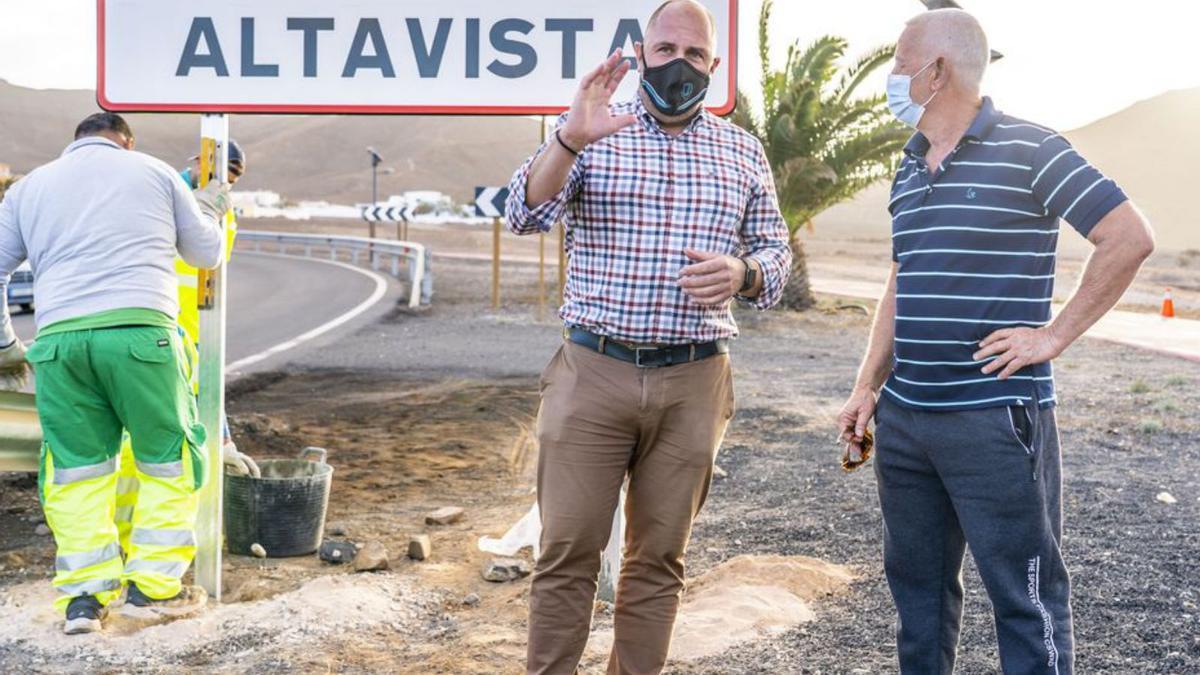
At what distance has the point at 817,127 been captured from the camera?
2064 cm

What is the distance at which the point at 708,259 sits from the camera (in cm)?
340

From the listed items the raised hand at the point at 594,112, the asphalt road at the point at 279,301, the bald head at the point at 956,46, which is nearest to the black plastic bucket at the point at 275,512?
the raised hand at the point at 594,112

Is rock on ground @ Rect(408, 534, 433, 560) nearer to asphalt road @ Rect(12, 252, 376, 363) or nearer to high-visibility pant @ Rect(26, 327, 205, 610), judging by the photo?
high-visibility pant @ Rect(26, 327, 205, 610)

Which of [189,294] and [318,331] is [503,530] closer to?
[189,294]

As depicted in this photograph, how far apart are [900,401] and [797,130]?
17.8 meters

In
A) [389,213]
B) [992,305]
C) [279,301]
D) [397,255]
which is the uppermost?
[389,213]

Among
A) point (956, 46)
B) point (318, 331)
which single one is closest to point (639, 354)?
point (956, 46)

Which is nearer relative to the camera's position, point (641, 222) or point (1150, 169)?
point (641, 222)

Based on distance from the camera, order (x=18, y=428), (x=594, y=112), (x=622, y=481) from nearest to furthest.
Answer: (x=594, y=112)
(x=622, y=481)
(x=18, y=428)

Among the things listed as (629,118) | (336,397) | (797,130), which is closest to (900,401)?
(629,118)

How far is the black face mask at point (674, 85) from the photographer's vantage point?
343 cm

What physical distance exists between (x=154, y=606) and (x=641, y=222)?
2.54 metres

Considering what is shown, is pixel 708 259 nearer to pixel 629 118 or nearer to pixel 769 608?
pixel 629 118

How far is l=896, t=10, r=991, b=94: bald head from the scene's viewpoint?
10.4 ft
